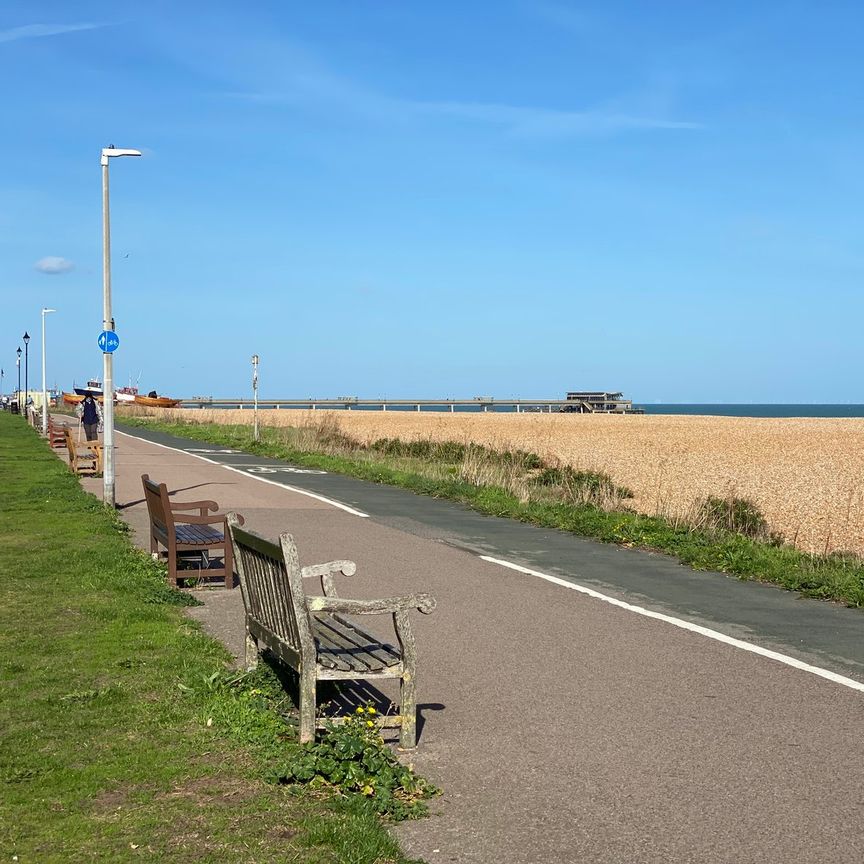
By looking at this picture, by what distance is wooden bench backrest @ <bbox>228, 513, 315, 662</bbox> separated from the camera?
5.89 m

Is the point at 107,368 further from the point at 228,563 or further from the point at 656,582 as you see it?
the point at 656,582

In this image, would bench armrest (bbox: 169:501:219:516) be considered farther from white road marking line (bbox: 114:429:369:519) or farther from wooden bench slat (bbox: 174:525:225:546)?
white road marking line (bbox: 114:429:369:519)

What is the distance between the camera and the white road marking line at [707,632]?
7.66 metres

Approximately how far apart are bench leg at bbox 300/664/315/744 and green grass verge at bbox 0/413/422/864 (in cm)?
13

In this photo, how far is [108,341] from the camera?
1967cm

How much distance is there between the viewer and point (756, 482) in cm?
2195

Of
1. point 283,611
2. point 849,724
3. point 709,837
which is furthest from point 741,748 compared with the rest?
point 283,611

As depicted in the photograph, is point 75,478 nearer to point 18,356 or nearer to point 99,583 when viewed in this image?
point 99,583

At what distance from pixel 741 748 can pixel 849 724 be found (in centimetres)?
86

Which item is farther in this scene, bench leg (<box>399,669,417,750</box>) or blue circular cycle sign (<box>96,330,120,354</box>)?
blue circular cycle sign (<box>96,330,120,354</box>)

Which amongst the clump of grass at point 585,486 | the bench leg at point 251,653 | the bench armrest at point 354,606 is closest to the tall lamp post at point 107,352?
the clump of grass at point 585,486

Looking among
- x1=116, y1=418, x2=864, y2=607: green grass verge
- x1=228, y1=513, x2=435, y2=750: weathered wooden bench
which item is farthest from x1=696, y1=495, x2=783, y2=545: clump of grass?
x1=228, y1=513, x2=435, y2=750: weathered wooden bench

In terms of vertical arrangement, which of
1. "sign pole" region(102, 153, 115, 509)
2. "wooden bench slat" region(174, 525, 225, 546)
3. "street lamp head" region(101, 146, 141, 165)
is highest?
"street lamp head" region(101, 146, 141, 165)

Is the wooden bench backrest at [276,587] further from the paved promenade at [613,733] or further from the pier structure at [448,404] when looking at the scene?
the pier structure at [448,404]
